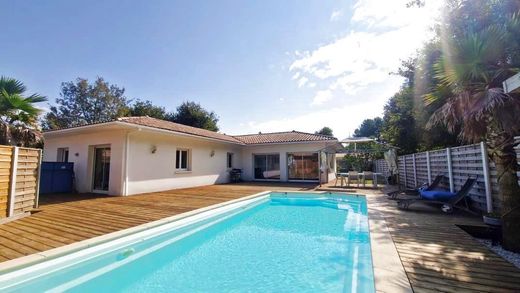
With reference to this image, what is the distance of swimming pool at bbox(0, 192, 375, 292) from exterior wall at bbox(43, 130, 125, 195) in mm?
5904

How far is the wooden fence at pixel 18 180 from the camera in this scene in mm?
5629

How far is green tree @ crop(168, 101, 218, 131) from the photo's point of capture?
3316 centimetres

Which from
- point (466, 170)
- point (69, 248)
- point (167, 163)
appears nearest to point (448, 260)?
point (466, 170)

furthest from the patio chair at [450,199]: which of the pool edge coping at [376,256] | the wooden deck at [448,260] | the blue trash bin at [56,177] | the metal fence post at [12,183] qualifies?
the blue trash bin at [56,177]

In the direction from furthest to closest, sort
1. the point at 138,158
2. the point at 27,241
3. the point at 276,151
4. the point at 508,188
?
the point at 276,151 → the point at 138,158 → the point at 27,241 → the point at 508,188

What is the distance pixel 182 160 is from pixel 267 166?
6.83m

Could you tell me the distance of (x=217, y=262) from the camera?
4.33 m

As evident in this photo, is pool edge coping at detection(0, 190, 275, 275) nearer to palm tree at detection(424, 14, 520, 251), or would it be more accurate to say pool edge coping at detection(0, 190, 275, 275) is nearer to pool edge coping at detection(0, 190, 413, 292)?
pool edge coping at detection(0, 190, 413, 292)

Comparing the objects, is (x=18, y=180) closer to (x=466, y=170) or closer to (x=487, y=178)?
(x=487, y=178)

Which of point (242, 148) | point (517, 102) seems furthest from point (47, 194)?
point (517, 102)

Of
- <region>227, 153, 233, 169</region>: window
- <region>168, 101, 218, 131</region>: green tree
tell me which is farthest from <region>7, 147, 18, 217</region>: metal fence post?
<region>168, 101, 218, 131</region>: green tree

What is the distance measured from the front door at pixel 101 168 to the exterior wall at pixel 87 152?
209 mm

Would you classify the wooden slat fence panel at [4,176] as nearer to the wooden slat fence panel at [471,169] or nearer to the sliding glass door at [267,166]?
the wooden slat fence panel at [471,169]

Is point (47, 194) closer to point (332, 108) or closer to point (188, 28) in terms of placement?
point (188, 28)
